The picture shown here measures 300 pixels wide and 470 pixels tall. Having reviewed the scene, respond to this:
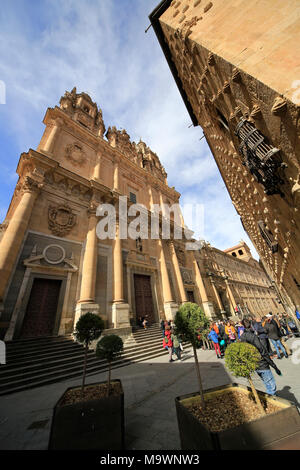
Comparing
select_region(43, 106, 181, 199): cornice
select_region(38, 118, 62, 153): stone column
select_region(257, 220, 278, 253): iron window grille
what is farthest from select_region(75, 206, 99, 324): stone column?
select_region(257, 220, 278, 253): iron window grille

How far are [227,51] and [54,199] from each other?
12318mm

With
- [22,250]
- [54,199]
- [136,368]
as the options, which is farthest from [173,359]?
[54,199]

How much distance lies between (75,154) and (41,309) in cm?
1319

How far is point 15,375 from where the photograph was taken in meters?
6.04

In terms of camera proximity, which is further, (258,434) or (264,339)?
(264,339)

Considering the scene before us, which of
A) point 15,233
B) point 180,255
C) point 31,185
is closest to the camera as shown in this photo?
point 15,233

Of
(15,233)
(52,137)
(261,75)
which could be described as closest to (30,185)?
(15,233)

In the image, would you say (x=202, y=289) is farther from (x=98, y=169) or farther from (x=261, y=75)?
(x=261, y=75)

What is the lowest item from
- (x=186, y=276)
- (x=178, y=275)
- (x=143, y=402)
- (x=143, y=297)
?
(x=143, y=402)

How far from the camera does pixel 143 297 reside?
14406 mm

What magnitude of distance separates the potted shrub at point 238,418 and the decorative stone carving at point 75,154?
17399mm

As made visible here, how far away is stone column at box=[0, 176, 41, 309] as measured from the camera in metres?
8.20
